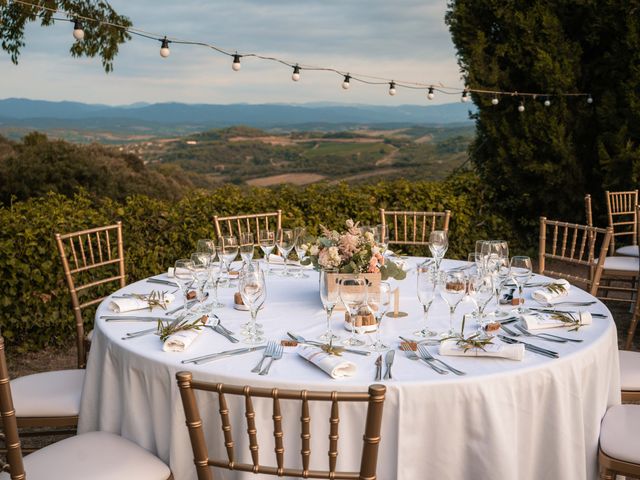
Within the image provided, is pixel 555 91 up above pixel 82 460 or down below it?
above

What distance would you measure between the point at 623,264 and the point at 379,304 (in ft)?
13.4

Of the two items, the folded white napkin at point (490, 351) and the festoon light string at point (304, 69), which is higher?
the festoon light string at point (304, 69)

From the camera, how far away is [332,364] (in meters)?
2.01

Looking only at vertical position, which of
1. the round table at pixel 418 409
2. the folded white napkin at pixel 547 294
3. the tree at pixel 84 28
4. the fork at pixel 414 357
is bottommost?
the round table at pixel 418 409

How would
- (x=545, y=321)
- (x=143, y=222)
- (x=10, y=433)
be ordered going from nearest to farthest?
(x=10, y=433) → (x=545, y=321) → (x=143, y=222)

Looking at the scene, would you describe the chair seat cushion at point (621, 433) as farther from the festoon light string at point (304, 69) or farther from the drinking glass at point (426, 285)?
the festoon light string at point (304, 69)

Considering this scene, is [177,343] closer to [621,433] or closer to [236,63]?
[621,433]

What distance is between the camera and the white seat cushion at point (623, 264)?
17.6 feet

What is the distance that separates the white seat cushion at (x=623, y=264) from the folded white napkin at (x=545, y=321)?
10.4ft

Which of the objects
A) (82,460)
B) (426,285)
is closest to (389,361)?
(426,285)

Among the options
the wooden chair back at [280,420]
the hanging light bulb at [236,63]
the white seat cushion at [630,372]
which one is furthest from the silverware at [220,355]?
the hanging light bulb at [236,63]

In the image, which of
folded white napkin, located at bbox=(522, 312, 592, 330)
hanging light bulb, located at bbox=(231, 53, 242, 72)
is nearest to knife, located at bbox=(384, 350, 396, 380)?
folded white napkin, located at bbox=(522, 312, 592, 330)

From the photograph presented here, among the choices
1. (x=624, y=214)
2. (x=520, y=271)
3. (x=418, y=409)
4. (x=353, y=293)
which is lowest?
(x=624, y=214)

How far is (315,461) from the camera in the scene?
1.99 m
